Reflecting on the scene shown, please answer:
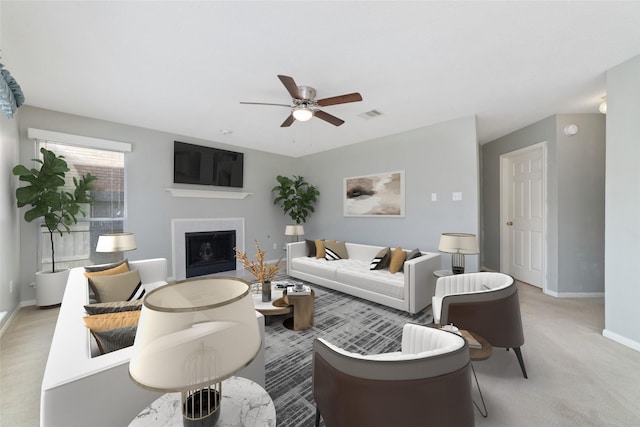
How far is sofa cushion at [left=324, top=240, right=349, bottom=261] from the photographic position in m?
4.39

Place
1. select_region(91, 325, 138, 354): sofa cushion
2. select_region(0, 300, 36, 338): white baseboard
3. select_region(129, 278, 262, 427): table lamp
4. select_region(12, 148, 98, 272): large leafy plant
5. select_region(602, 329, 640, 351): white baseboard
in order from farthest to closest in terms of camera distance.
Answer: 1. select_region(12, 148, 98, 272): large leafy plant
2. select_region(0, 300, 36, 338): white baseboard
3. select_region(602, 329, 640, 351): white baseboard
4. select_region(91, 325, 138, 354): sofa cushion
5. select_region(129, 278, 262, 427): table lamp

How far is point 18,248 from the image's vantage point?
3.11 meters

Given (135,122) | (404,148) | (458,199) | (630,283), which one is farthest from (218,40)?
(630,283)

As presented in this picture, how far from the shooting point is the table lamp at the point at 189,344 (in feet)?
2.14

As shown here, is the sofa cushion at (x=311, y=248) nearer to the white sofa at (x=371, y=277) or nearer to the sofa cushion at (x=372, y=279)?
the white sofa at (x=371, y=277)

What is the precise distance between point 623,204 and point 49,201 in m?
6.27

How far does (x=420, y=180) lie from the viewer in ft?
13.3

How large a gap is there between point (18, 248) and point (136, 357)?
4.15 meters

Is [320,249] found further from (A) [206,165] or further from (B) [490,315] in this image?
(B) [490,315]

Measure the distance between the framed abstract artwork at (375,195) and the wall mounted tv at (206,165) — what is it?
7.70 feet

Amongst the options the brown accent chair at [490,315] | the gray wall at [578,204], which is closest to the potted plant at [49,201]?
the brown accent chair at [490,315]

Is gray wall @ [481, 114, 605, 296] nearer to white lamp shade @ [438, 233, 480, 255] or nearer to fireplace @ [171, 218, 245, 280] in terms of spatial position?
white lamp shade @ [438, 233, 480, 255]

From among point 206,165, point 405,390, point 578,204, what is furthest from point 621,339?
point 206,165

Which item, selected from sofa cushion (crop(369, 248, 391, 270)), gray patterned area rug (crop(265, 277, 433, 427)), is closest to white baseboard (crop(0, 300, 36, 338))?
gray patterned area rug (crop(265, 277, 433, 427))
